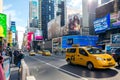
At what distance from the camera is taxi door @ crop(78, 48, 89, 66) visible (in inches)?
643

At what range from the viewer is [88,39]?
81375 mm

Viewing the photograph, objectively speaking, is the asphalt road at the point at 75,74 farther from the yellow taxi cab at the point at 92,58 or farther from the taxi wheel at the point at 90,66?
the yellow taxi cab at the point at 92,58

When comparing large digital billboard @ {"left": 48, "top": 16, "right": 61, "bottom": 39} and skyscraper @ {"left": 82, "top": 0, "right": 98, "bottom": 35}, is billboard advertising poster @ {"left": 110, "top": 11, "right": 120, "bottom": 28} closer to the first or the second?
skyscraper @ {"left": 82, "top": 0, "right": 98, "bottom": 35}

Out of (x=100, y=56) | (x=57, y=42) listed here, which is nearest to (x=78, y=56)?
(x=100, y=56)

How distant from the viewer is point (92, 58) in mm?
15438

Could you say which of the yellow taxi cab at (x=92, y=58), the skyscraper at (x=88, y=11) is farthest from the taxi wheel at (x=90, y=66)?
the skyscraper at (x=88, y=11)

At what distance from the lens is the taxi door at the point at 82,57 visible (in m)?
16.3

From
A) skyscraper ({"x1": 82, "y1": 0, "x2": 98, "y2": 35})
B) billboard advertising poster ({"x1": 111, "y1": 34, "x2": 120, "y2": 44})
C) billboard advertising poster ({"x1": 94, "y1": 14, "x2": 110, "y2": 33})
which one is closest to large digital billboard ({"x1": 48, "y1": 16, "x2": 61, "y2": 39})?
skyscraper ({"x1": 82, "y1": 0, "x2": 98, "y2": 35})

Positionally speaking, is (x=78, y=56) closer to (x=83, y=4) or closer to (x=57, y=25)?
(x=57, y=25)

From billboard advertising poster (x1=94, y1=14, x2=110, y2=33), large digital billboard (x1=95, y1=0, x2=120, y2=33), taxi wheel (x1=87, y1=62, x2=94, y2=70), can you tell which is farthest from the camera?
billboard advertising poster (x1=94, y1=14, x2=110, y2=33)

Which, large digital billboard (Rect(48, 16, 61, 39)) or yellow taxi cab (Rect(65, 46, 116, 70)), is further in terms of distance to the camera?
large digital billboard (Rect(48, 16, 61, 39))

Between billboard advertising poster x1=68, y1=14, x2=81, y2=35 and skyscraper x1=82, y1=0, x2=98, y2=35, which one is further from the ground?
skyscraper x1=82, y1=0, x2=98, y2=35

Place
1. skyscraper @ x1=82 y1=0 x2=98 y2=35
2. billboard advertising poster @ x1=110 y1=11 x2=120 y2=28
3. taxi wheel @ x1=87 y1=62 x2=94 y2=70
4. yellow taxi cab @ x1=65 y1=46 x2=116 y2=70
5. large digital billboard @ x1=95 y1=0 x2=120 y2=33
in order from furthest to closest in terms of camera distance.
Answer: skyscraper @ x1=82 y1=0 x2=98 y2=35 < large digital billboard @ x1=95 y1=0 x2=120 y2=33 < billboard advertising poster @ x1=110 y1=11 x2=120 y2=28 < taxi wheel @ x1=87 y1=62 x2=94 y2=70 < yellow taxi cab @ x1=65 y1=46 x2=116 y2=70

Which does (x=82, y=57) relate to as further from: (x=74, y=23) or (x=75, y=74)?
(x=74, y=23)
